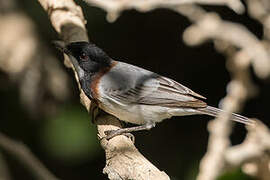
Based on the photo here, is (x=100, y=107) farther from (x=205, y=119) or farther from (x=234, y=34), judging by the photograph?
(x=205, y=119)

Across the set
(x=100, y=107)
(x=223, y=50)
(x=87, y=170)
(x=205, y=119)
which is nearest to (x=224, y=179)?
(x=223, y=50)

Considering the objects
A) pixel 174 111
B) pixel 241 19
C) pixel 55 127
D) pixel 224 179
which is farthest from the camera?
pixel 241 19

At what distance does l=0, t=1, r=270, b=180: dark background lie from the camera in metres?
5.35

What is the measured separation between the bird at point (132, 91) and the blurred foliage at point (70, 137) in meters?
0.95

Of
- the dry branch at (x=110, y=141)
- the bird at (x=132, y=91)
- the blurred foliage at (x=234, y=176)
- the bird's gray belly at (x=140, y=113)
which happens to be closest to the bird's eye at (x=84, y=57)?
the bird at (x=132, y=91)

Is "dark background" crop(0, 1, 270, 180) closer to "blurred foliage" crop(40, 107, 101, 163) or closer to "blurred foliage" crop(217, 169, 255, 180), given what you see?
"blurred foliage" crop(40, 107, 101, 163)

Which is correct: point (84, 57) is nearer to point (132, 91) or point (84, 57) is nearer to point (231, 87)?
point (132, 91)

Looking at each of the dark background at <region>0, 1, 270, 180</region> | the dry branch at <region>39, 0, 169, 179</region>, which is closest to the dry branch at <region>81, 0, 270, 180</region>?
the dry branch at <region>39, 0, 169, 179</region>

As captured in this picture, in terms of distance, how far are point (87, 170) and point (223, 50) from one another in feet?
14.8

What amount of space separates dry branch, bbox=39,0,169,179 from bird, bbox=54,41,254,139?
149 mm

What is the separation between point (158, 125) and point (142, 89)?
79.5 inches

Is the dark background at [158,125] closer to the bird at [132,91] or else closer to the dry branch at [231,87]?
the bird at [132,91]

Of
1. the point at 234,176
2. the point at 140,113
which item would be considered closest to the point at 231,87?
the point at 234,176

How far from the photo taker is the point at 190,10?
8.54 feet
